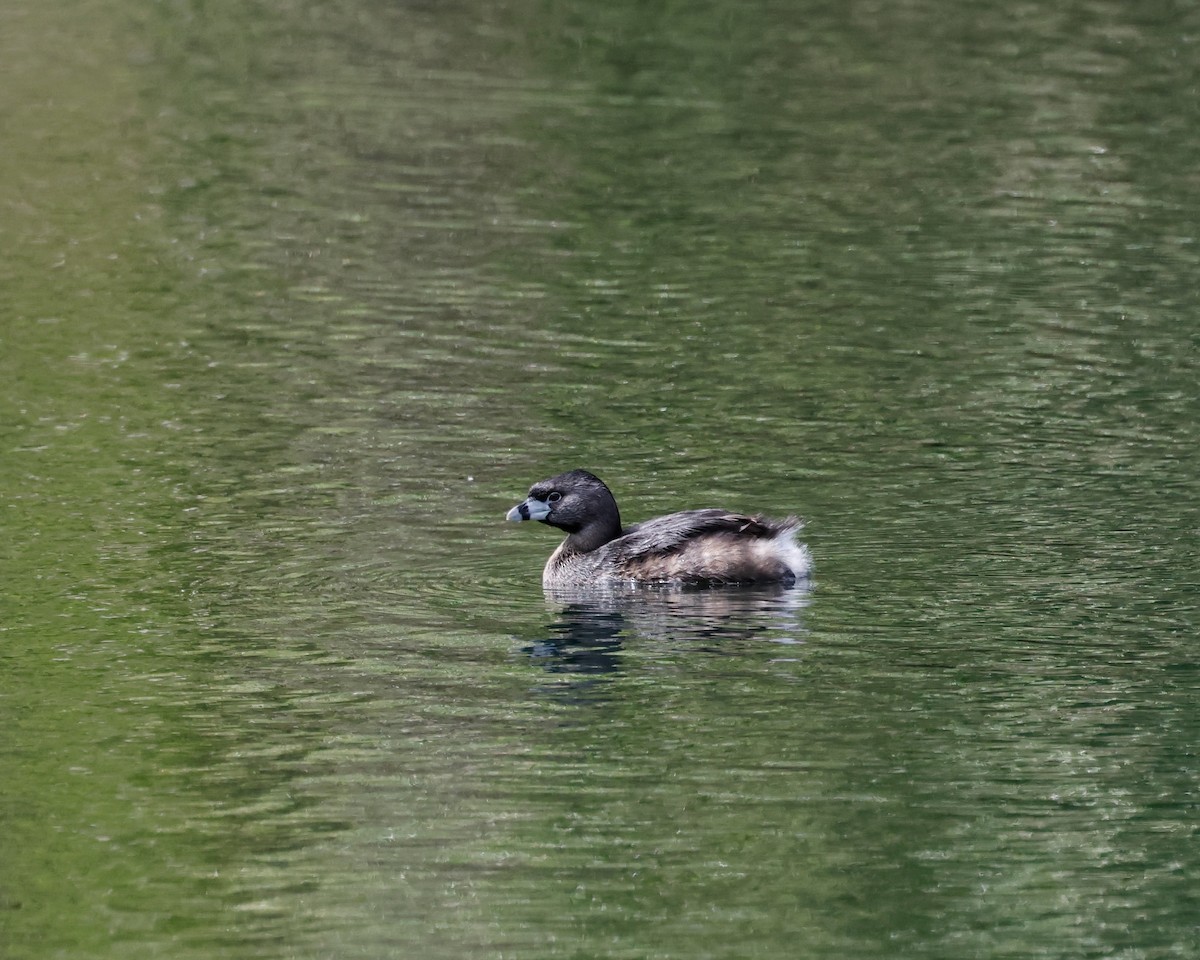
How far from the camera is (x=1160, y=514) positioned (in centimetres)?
1539

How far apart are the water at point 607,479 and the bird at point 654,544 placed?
199 mm

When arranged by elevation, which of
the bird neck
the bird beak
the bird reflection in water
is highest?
the bird beak

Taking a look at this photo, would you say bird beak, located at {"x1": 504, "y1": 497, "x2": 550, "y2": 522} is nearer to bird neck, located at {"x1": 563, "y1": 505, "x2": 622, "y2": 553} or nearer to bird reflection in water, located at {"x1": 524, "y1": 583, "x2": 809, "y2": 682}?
bird neck, located at {"x1": 563, "y1": 505, "x2": 622, "y2": 553}

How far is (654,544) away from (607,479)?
2243 millimetres

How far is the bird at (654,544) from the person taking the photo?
14336mm

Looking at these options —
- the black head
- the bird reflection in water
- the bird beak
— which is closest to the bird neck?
the black head

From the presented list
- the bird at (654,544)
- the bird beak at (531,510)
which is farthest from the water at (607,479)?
the bird beak at (531,510)

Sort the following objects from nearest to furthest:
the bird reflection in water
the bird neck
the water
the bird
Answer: the water → the bird reflection in water → the bird → the bird neck

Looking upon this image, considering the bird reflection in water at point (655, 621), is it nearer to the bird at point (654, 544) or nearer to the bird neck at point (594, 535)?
the bird at point (654, 544)

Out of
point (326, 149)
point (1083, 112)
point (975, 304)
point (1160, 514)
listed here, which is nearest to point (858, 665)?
point (1160, 514)

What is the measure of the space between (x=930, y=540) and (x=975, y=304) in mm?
7490

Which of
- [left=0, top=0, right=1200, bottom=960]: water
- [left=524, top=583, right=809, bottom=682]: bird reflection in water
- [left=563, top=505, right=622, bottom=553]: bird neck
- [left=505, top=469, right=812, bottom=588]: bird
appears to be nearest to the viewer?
[left=0, top=0, right=1200, bottom=960]: water

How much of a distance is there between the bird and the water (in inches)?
7.8

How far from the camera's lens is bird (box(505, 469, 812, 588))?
1434 cm
